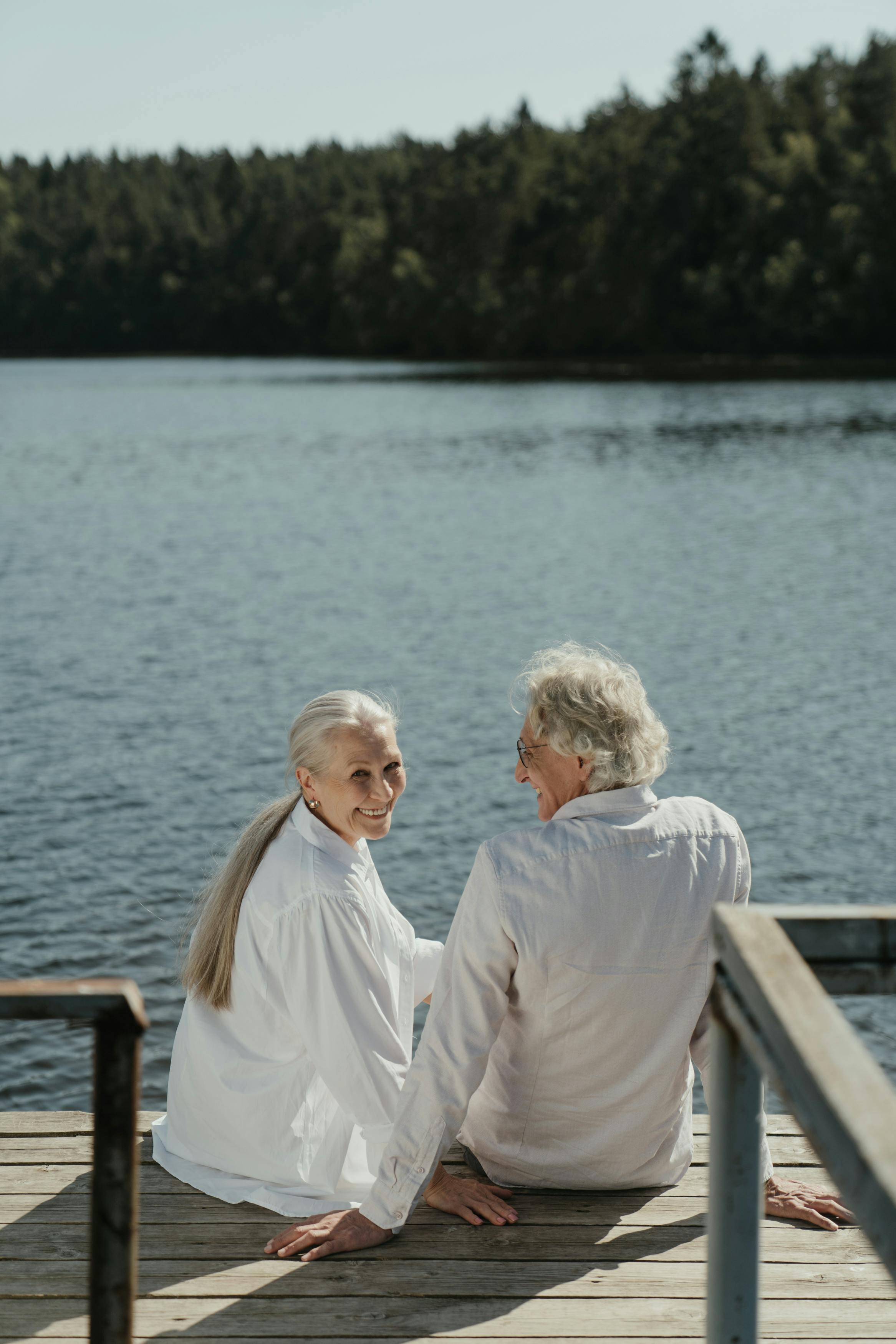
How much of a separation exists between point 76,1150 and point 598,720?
5.73 ft

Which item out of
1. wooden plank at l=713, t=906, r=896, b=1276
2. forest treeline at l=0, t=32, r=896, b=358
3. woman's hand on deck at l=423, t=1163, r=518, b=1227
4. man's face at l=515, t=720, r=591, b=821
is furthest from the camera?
forest treeline at l=0, t=32, r=896, b=358

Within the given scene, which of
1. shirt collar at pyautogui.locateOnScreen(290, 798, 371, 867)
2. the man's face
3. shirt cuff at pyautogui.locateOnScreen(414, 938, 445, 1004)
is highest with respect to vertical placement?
the man's face

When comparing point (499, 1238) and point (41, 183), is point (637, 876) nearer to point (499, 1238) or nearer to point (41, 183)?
point (499, 1238)

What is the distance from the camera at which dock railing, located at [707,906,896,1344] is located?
44.2 inches

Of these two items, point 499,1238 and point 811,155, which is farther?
point 811,155

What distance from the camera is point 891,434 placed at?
40.2 metres

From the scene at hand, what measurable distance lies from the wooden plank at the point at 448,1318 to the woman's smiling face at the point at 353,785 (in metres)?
1.03

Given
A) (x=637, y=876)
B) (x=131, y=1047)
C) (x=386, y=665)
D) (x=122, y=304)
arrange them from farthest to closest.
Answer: (x=122, y=304)
(x=386, y=665)
(x=637, y=876)
(x=131, y=1047)

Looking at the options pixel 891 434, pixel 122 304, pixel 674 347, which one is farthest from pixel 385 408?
pixel 122 304

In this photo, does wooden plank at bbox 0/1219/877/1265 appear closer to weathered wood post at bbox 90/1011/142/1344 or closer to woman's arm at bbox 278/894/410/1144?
woman's arm at bbox 278/894/410/1144

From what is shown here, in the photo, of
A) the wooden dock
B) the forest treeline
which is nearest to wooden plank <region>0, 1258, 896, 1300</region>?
the wooden dock

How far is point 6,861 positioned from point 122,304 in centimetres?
11273

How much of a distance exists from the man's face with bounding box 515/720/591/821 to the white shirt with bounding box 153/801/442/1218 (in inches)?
21.1

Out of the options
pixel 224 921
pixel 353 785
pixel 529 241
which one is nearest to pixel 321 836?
pixel 353 785
